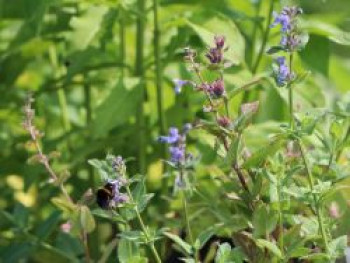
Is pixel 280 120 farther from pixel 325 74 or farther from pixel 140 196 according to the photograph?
pixel 140 196

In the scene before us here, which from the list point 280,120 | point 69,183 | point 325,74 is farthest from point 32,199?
point 325,74

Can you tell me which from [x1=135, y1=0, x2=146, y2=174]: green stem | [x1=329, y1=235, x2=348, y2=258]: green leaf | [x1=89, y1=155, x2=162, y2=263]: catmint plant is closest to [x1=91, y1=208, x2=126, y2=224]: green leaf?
[x1=89, y1=155, x2=162, y2=263]: catmint plant

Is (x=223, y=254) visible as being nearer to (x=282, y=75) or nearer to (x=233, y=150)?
(x=233, y=150)

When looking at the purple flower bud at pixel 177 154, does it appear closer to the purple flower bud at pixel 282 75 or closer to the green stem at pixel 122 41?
the purple flower bud at pixel 282 75

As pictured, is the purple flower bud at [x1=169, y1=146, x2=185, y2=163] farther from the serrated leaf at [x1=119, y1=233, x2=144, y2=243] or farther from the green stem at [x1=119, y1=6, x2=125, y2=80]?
the green stem at [x1=119, y1=6, x2=125, y2=80]

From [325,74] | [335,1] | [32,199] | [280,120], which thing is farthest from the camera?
[335,1]

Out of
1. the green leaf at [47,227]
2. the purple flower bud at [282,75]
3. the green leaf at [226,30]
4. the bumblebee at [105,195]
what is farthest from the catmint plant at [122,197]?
the green leaf at [226,30]

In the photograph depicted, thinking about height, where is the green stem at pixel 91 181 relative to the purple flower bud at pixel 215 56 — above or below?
Result: below
